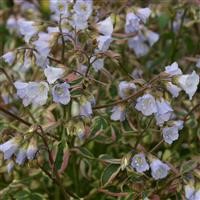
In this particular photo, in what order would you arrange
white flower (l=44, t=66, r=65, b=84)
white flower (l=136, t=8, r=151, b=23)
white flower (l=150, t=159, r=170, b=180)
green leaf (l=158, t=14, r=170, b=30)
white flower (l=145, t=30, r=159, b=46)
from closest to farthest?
white flower (l=44, t=66, r=65, b=84) < white flower (l=150, t=159, r=170, b=180) < white flower (l=136, t=8, r=151, b=23) < white flower (l=145, t=30, r=159, b=46) < green leaf (l=158, t=14, r=170, b=30)

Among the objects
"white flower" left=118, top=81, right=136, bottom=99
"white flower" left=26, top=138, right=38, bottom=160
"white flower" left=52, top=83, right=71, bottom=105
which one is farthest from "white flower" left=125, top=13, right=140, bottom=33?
"white flower" left=26, top=138, right=38, bottom=160

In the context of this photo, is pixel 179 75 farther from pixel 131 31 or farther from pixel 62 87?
pixel 131 31

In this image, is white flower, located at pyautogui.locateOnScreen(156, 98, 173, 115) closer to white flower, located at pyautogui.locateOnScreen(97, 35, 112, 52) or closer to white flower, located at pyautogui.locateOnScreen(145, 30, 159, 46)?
white flower, located at pyautogui.locateOnScreen(97, 35, 112, 52)

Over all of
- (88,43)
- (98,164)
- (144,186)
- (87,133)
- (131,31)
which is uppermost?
(88,43)

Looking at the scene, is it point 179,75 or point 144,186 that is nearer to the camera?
point 179,75

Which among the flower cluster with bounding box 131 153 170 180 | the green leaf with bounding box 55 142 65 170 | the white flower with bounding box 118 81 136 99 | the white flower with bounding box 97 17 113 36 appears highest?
the white flower with bounding box 97 17 113 36

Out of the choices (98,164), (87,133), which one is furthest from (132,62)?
(87,133)
